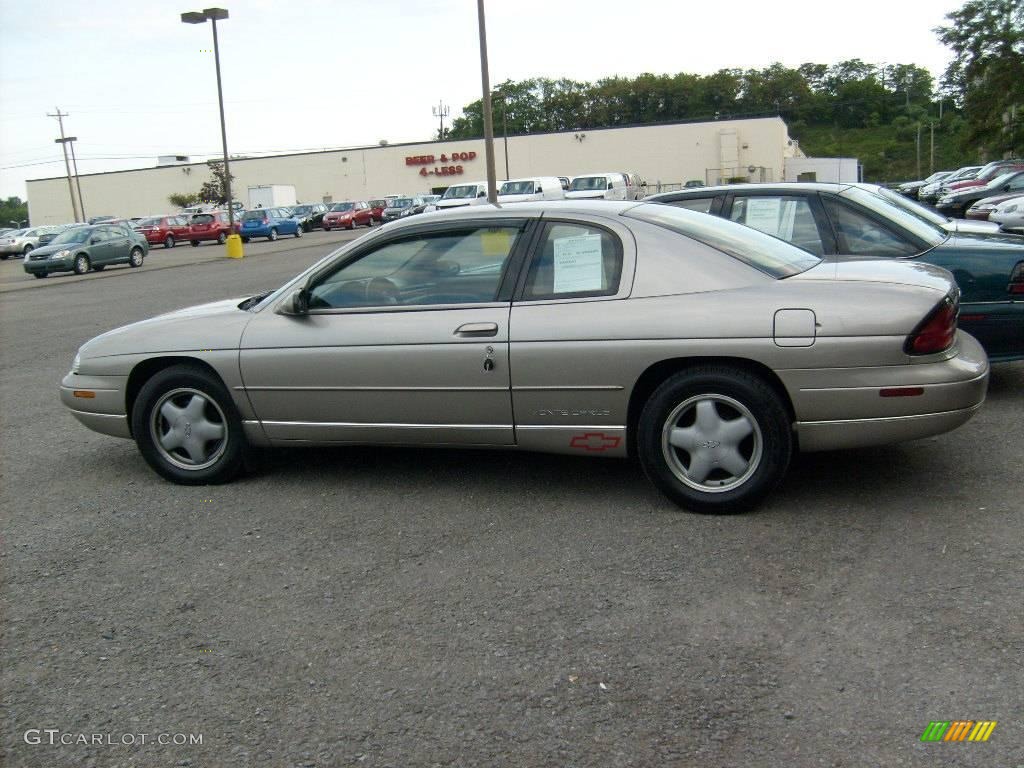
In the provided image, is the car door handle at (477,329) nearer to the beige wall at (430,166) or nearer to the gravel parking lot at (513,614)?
the gravel parking lot at (513,614)

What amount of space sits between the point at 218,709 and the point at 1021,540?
3.22 meters

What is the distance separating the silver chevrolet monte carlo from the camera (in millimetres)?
4469

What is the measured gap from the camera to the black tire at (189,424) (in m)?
5.45

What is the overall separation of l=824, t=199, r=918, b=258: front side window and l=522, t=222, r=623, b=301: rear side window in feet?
8.62

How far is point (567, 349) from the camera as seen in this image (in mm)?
4730

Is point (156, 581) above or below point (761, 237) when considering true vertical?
below

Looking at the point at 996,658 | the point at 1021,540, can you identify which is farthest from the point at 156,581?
the point at 1021,540

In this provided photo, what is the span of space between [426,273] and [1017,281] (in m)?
3.76

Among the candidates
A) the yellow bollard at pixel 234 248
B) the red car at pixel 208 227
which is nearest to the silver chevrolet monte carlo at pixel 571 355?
the yellow bollard at pixel 234 248

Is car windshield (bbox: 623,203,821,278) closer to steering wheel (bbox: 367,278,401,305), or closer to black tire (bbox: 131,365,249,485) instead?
steering wheel (bbox: 367,278,401,305)

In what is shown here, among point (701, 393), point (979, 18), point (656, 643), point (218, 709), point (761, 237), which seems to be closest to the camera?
point (218, 709)

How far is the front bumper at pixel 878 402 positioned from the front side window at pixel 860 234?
238 cm

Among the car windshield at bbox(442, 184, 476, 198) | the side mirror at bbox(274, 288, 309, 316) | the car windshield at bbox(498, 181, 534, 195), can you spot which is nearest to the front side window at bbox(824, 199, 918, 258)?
the side mirror at bbox(274, 288, 309, 316)

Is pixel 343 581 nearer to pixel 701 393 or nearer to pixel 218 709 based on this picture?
pixel 218 709
